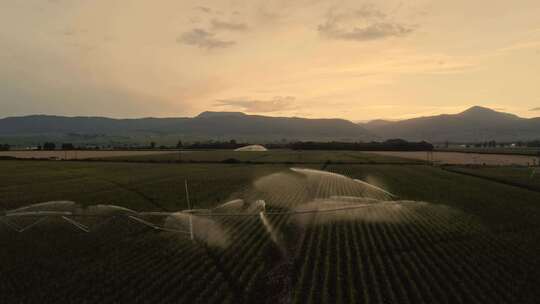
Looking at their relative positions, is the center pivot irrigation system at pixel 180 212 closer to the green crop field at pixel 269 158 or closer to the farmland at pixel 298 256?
the farmland at pixel 298 256

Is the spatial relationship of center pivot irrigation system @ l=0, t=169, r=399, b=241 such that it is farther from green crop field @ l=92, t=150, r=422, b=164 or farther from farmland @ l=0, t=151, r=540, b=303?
green crop field @ l=92, t=150, r=422, b=164

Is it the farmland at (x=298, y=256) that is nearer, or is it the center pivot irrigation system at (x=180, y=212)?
the farmland at (x=298, y=256)

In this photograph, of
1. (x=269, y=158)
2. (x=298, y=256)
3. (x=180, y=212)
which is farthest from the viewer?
(x=269, y=158)

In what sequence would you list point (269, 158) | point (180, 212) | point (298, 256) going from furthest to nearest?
point (269, 158)
point (180, 212)
point (298, 256)

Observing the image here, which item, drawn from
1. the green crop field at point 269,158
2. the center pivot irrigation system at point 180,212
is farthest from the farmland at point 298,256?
the green crop field at point 269,158

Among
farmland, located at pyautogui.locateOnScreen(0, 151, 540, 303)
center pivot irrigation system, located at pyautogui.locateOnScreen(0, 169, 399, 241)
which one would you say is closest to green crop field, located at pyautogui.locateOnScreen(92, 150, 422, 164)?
center pivot irrigation system, located at pyautogui.locateOnScreen(0, 169, 399, 241)

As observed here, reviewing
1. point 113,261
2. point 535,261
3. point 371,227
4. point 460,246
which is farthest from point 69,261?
point 535,261

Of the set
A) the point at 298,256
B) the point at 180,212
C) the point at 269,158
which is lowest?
the point at 269,158

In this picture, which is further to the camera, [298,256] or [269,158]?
[269,158]

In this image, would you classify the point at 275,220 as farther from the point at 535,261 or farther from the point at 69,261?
the point at 535,261

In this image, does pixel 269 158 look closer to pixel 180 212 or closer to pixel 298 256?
pixel 180 212

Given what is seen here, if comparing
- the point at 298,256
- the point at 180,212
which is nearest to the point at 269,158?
the point at 180,212
